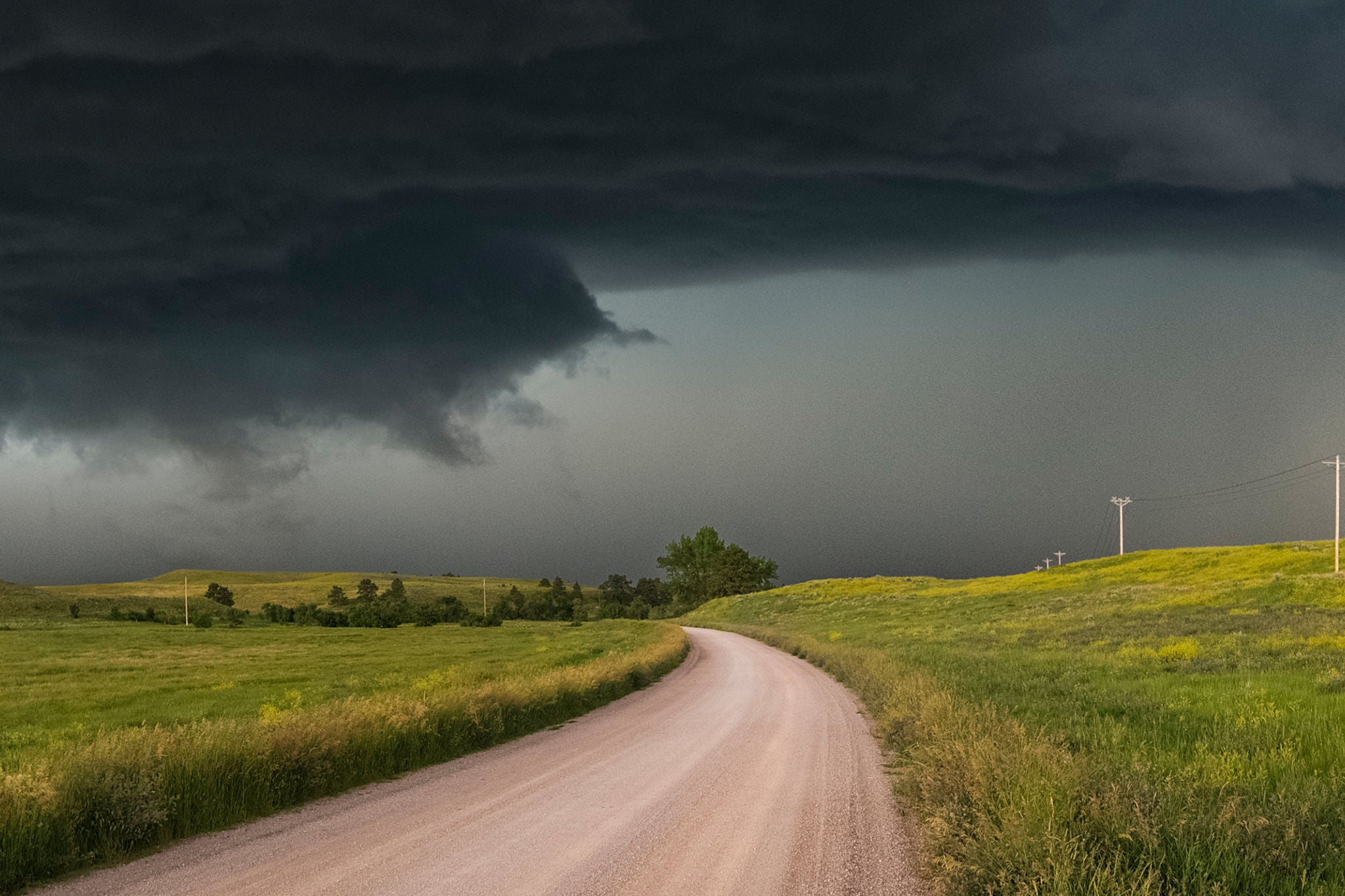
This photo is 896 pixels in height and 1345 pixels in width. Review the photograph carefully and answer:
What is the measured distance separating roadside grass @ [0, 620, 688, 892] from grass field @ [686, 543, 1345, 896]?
8.58 meters

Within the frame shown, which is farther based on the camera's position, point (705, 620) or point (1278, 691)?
point (705, 620)

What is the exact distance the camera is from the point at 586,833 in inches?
378

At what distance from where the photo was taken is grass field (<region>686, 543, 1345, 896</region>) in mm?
6688

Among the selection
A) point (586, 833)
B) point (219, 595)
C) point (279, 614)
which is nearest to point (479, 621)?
point (279, 614)

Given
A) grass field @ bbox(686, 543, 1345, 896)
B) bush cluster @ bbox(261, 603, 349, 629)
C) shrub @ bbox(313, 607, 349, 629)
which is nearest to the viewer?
grass field @ bbox(686, 543, 1345, 896)

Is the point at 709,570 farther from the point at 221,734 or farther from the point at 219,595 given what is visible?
the point at 221,734

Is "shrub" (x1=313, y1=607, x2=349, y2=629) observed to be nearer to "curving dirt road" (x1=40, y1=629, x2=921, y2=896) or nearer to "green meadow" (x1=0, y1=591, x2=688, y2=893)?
"green meadow" (x1=0, y1=591, x2=688, y2=893)

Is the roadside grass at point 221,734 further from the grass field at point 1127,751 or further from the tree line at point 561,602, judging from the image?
the tree line at point 561,602

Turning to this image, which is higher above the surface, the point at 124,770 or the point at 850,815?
the point at 124,770

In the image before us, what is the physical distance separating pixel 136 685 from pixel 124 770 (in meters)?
40.9

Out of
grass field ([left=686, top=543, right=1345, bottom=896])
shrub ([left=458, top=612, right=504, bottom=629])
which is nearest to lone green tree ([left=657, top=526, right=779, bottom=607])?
shrub ([left=458, top=612, right=504, bottom=629])

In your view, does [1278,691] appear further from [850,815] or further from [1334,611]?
[1334,611]

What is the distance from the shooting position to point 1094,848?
21.8 feet

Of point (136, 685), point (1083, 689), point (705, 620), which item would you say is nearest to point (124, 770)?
point (1083, 689)
